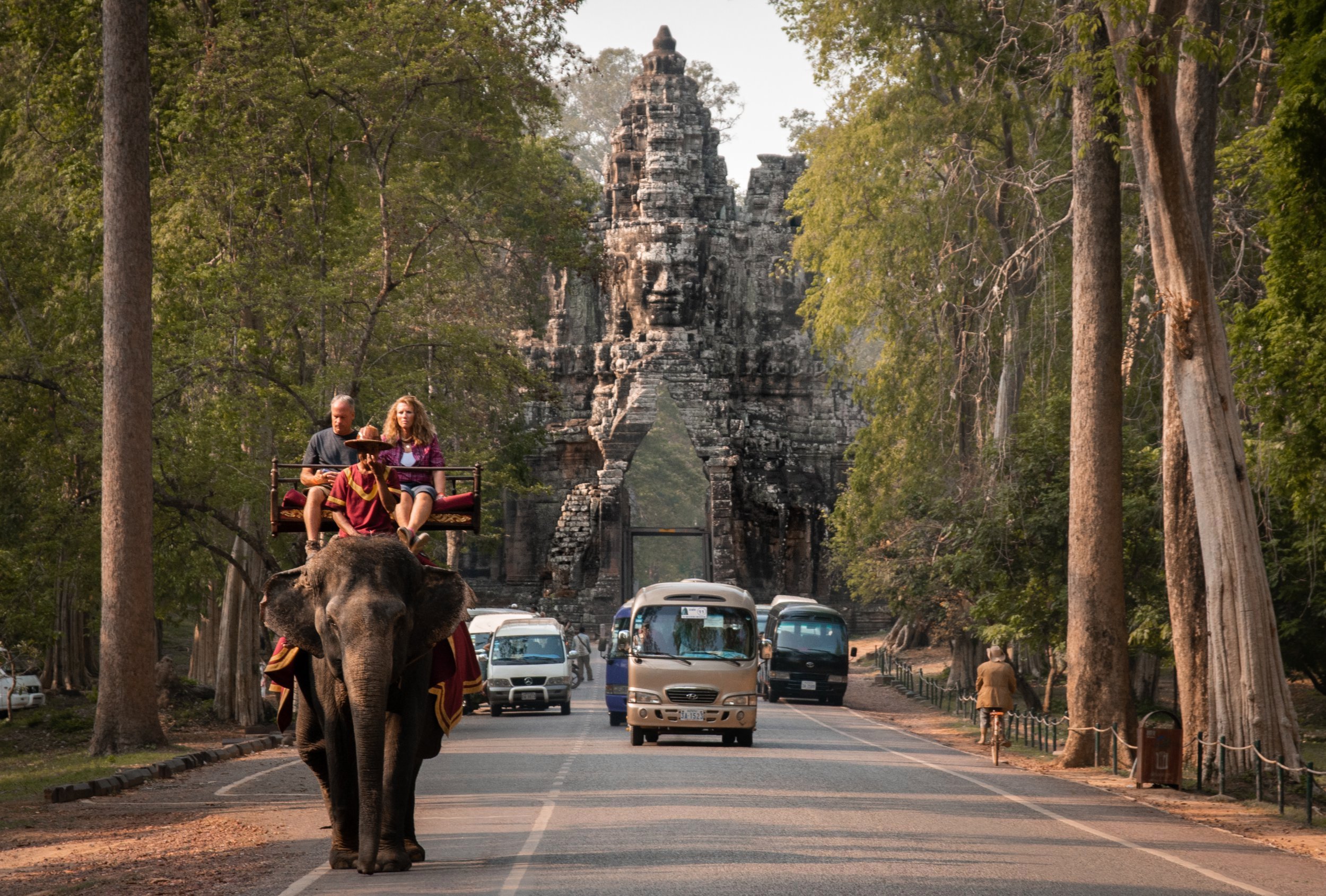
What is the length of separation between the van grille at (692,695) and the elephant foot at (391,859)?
487 inches

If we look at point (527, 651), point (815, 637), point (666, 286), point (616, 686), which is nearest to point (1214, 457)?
point (616, 686)

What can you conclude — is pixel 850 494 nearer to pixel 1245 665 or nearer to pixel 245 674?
pixel 245 674

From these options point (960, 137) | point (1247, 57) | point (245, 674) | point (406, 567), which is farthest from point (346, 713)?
point (960, 137)

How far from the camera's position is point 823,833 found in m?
12.3

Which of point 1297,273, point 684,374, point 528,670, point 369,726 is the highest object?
point 684,374

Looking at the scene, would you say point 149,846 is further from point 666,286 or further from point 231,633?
point 666,286

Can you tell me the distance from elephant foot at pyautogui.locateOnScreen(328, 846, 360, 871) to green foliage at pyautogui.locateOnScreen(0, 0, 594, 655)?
14.7m

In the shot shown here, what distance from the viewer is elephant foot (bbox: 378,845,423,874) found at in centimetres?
1016

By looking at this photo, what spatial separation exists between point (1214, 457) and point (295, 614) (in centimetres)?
1121

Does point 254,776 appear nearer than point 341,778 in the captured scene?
No

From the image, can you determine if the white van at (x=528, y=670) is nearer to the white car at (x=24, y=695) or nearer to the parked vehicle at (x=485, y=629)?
the parked vehicle at (x=485, y=629)

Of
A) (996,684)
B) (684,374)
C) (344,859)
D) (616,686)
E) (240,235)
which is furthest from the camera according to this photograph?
(684,374)

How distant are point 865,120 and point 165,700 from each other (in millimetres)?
20797

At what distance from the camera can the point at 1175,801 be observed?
16.6 meters
